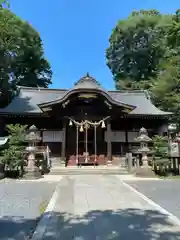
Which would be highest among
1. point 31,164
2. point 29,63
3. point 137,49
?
point 137,49

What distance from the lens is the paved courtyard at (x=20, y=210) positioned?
3993 millimetres

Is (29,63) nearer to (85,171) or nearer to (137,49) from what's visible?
(137,49)

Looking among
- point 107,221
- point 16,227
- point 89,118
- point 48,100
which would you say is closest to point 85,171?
point 89,118

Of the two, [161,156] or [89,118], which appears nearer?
[161,156]

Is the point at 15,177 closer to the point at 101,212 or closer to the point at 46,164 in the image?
the point at 46,164

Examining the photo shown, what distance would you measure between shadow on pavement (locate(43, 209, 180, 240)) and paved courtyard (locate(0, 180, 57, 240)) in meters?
0.43

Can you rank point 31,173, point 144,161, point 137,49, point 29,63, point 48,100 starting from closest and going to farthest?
point 31,173
point 144,161
point 48,100
point 29,63
point 137,49

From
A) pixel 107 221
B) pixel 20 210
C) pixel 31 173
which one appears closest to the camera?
pixel 107 221

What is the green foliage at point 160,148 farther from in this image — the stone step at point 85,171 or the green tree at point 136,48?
the green tree at point 136,48

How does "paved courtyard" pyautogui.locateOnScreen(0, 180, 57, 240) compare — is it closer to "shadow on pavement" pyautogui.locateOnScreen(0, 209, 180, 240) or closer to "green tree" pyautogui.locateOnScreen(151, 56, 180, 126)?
"shadow on pavement" pyautogui.locateOnScreen(0, 209, 180, 240)

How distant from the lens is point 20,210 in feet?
17.7

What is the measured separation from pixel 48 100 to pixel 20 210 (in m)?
14.8

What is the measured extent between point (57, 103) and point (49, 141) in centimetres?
292

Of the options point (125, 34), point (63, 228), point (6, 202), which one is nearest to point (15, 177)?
point (6, 202)
